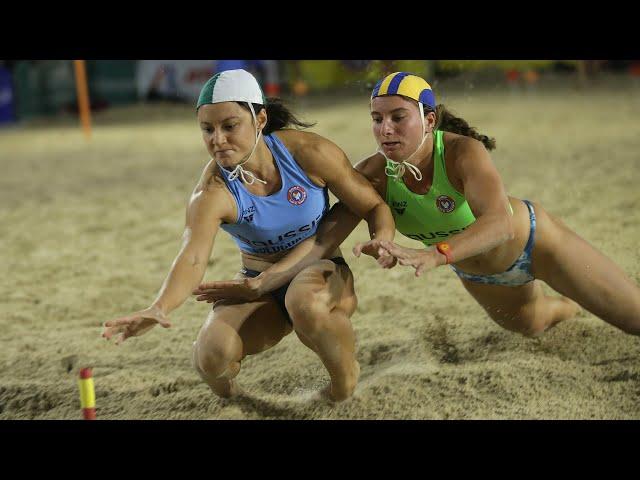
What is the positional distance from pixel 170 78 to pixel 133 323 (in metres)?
13.3

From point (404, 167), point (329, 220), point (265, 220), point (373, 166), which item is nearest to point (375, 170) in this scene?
point (373, 166)

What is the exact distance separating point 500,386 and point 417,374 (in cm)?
38

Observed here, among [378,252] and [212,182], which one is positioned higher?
[212,182]

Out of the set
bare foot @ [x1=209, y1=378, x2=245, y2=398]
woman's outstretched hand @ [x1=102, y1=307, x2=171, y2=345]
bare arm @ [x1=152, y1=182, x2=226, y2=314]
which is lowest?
bare foot @ [x1=209, y1=378, x2=245, y2=398]

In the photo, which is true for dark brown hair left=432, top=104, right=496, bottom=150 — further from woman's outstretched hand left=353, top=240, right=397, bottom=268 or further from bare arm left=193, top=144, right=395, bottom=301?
woman's outstretched hand left=353, top=240, right=397, bottom=268

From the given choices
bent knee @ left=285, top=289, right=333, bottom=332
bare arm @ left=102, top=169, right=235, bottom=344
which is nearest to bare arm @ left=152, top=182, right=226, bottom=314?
bare arm @ left=102, top=169, right=235, bottom=344

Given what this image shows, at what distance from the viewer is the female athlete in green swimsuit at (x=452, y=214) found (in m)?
3.32

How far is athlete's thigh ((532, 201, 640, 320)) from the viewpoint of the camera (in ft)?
11.5

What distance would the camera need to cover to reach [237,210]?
3.34 meters

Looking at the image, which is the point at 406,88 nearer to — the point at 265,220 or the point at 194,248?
the point at 265,220

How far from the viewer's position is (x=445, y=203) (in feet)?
11.5

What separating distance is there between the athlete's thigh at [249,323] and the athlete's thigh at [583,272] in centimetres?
117

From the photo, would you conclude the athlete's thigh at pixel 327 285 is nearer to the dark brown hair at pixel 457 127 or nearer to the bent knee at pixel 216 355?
the bent knee at pixel 216 355

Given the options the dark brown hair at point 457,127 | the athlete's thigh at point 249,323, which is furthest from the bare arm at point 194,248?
the dark brown hair at point 457,127
